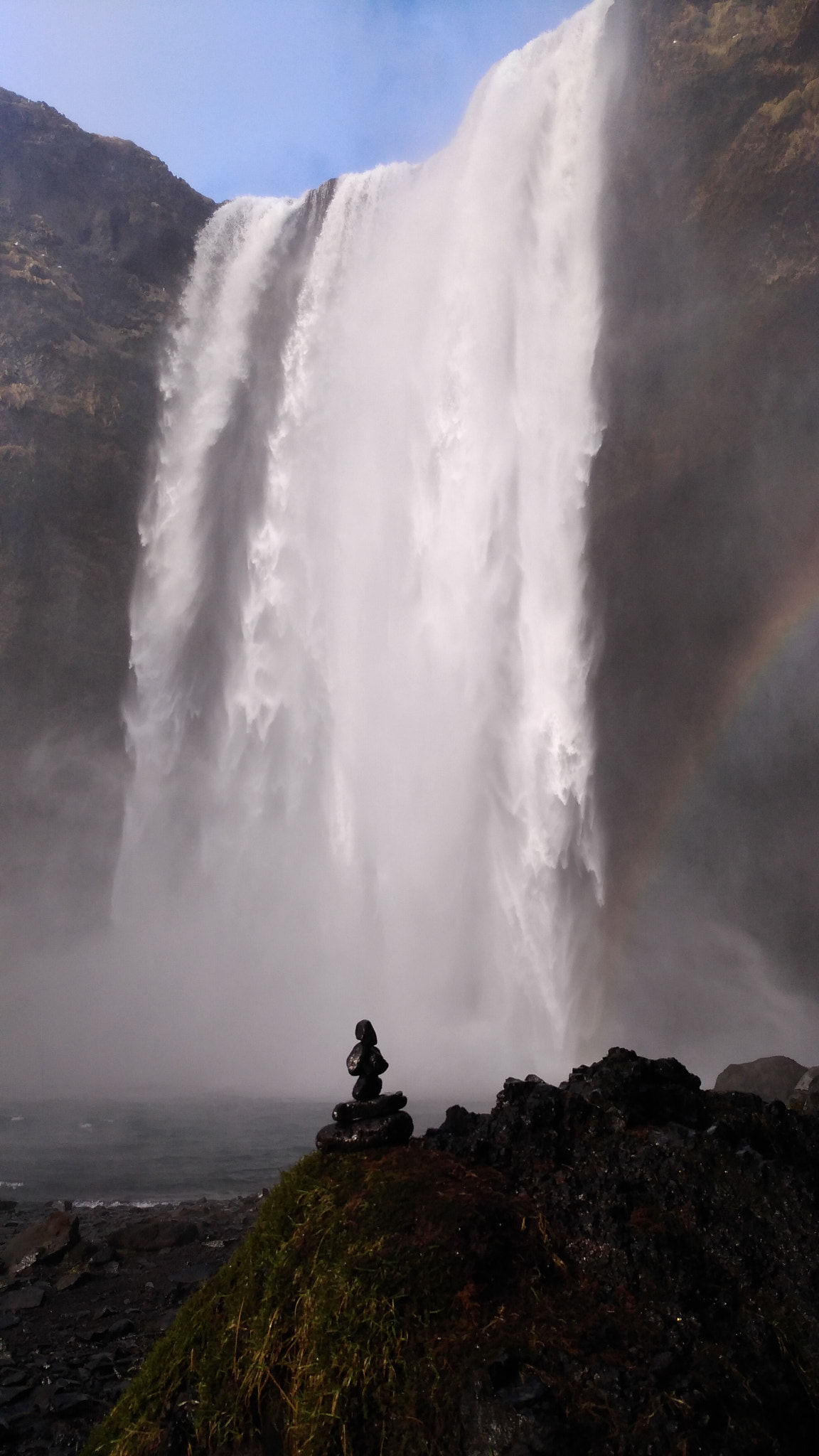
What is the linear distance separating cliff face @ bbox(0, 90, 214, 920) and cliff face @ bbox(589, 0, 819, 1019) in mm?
Answer: 21428

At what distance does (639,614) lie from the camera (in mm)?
29812

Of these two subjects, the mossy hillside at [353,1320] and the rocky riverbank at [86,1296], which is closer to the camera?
the mossy hillside at [353,1320]

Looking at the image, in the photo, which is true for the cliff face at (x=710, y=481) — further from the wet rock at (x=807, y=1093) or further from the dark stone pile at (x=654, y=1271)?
the dark stone pile at (x=654, y=1271)

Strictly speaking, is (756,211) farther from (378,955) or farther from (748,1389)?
(748,1389)

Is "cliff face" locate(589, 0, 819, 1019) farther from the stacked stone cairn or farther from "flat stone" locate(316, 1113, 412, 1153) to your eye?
"flat stone" locate(316, 1113, 412, 1153)

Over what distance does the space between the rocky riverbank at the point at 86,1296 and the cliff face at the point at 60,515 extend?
27767 millimetres

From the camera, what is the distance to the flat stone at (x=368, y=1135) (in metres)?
3.41

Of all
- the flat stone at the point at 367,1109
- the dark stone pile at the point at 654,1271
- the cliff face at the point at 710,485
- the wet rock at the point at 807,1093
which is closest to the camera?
the dark stone pile at the point at 654,1271

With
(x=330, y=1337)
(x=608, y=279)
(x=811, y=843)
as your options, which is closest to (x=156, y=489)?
(x=608, y=279)

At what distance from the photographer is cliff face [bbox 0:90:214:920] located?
3562 centimetres

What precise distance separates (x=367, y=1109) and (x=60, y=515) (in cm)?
3813

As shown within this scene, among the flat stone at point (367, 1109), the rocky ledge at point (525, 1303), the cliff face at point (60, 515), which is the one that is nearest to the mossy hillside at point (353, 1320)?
the rocky ledge at point (525, 1303)

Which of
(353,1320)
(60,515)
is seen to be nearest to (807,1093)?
(353,1320)

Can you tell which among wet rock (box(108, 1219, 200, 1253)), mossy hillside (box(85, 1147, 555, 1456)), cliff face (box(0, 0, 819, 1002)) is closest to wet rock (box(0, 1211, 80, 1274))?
wet rock (box(108, 1219, 200, 1253))
